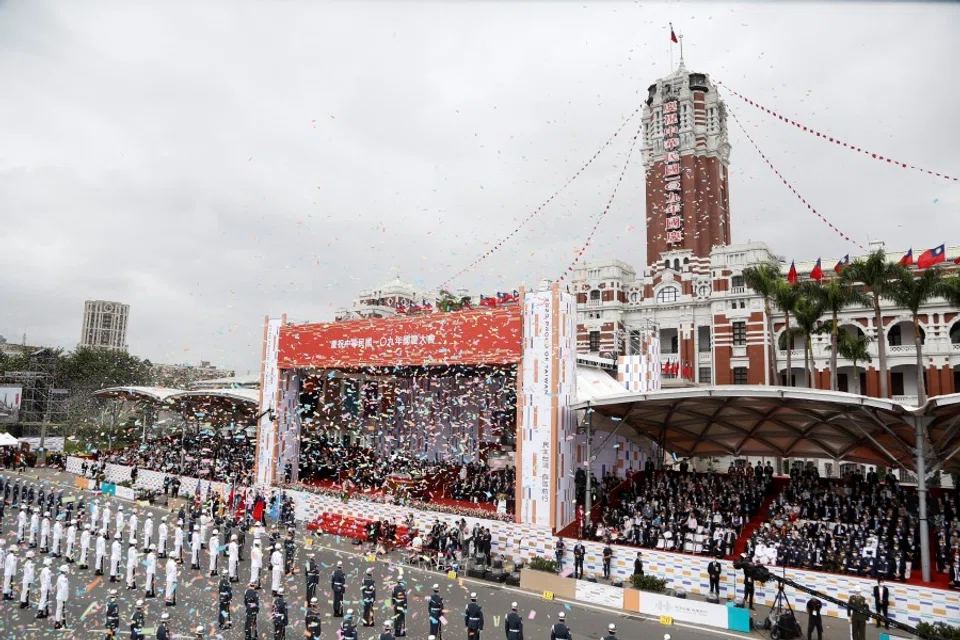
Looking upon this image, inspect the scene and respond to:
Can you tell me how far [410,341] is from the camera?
89.8ft

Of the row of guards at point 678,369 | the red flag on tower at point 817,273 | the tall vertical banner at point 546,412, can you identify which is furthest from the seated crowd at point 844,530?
the row of guards at point 678,369

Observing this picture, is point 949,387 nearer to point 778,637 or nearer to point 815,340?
point 815,340

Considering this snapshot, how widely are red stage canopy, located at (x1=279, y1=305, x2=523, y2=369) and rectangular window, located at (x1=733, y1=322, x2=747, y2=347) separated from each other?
2780 cm

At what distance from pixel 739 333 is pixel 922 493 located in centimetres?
2946

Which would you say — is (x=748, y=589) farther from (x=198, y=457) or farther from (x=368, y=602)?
(x=198, y=457)

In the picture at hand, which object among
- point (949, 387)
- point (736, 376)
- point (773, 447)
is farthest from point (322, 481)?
point (949, 387)

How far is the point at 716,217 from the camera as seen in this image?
174ft

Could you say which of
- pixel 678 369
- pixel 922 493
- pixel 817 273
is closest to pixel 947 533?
pixel 922 493

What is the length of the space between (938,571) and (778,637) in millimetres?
7227

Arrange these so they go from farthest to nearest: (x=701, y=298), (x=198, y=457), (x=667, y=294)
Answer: (x=667, y=294)
(x=701, y=298)
(x=198, y=457)

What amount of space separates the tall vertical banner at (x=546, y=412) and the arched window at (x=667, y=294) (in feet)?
93.5

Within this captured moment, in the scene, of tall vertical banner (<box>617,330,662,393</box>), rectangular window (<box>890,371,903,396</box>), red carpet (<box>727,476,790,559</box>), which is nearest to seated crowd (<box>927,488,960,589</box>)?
red carpet (<box>727,476,790,559</box>)

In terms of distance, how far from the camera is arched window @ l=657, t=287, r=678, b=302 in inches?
1991

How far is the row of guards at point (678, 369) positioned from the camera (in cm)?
4575
